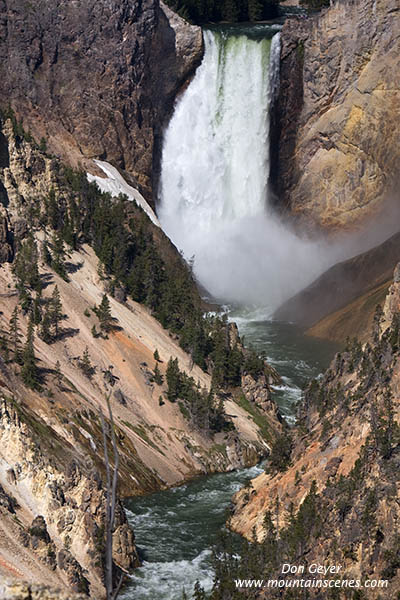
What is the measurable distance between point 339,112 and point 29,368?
65.2 meters

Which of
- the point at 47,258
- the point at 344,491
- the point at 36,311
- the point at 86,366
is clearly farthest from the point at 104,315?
the point at 344,491

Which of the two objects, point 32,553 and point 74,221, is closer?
point 32,553

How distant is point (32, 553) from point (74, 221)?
48.4 meters

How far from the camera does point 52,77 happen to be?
341 feet

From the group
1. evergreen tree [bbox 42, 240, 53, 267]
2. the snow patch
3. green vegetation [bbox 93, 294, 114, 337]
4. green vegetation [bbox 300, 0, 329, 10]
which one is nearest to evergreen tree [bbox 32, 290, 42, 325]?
green vegetation [bbox 93, 294, 114, 337]

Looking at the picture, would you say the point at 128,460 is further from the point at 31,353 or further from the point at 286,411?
the point at 286,411

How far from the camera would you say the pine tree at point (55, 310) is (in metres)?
70.4

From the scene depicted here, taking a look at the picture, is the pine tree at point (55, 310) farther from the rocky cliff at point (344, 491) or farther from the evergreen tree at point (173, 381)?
the rocky cliff at point (344, 491)

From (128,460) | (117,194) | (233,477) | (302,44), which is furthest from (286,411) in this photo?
(302,44)

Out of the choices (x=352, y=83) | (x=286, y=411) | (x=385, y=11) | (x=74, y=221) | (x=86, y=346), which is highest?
(x=385, y=11)

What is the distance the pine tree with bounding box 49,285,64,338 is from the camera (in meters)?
70.4

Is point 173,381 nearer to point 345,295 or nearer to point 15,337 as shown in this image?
point 15,337

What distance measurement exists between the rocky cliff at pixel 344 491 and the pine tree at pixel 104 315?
76.8 feet

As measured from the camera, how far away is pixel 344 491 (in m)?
39.7
